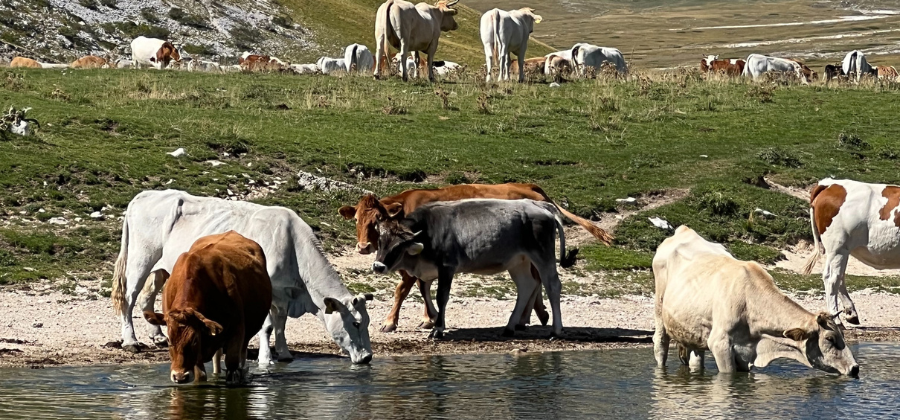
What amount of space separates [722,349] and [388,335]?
192 inches

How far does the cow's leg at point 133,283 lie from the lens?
1380 cm

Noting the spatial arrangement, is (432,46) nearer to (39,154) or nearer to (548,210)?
(39,154)

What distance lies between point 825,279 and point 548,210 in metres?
4.39

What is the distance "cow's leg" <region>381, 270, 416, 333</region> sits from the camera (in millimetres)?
15734

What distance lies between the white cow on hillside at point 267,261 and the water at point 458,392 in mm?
447

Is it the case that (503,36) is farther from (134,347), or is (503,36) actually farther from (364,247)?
(134,347)

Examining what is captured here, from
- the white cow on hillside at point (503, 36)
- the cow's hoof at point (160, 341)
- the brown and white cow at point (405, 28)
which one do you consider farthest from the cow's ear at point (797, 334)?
the white cow on hillside at point (503, 36)

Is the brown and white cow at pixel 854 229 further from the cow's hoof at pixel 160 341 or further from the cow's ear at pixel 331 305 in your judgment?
the cow's hoof at pixel 160 341

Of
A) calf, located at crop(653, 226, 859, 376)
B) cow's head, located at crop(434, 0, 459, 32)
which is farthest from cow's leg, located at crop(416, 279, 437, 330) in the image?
cow's head, located at crop(434, 0, 459, 32)

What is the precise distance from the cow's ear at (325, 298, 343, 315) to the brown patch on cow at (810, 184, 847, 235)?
8.05m

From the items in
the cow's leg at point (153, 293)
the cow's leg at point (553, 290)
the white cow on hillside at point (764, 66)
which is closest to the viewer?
the cow's leg at point (153, 293)

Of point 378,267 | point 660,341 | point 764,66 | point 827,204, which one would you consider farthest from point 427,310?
point 764,66

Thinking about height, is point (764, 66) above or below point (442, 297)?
above

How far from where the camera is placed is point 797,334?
1170cm
